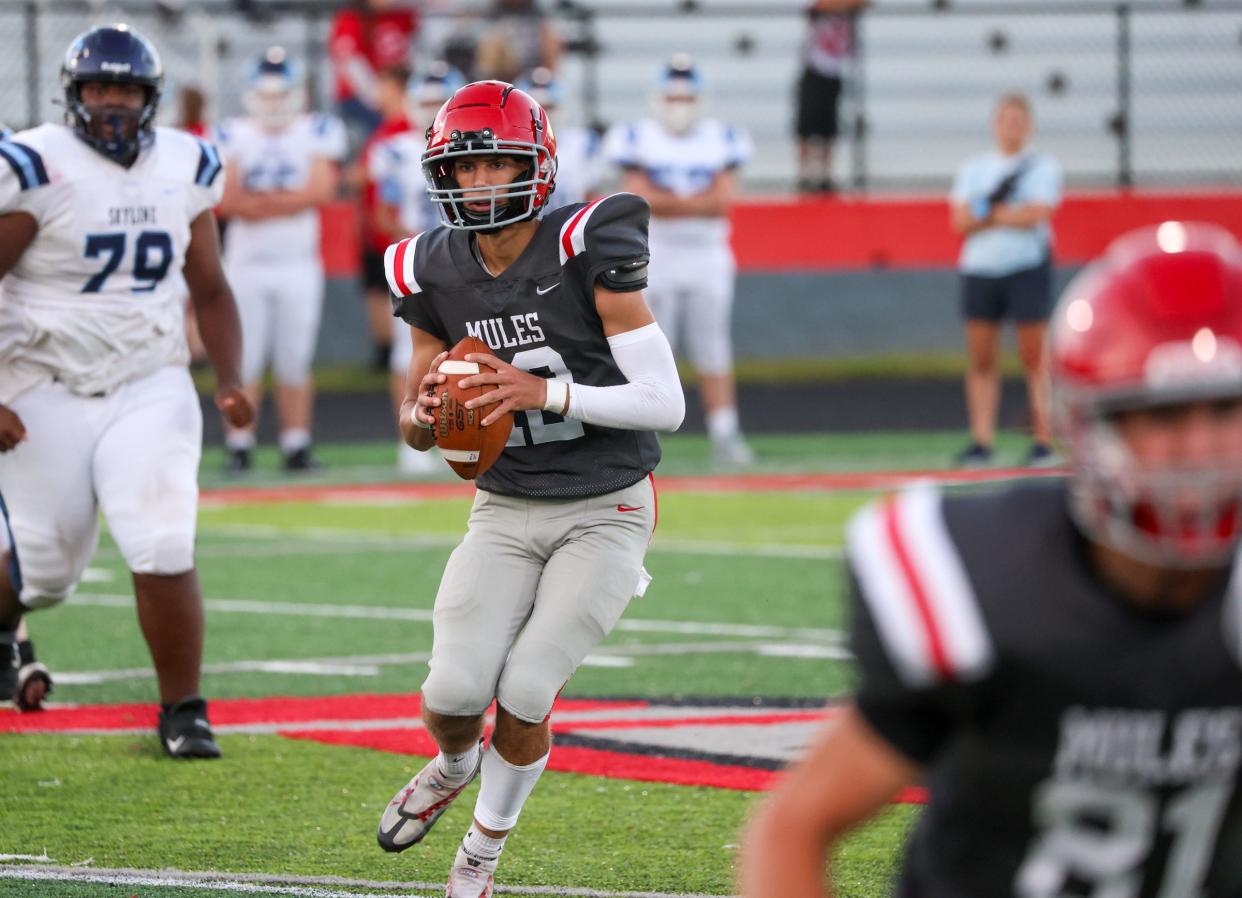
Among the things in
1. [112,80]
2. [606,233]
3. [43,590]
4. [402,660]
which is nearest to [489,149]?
[606,233]

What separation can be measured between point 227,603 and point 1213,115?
1156 centimetres

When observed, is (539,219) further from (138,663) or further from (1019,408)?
(1019,408)

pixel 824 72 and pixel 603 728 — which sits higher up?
pixel 824 72

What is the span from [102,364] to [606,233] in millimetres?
1916

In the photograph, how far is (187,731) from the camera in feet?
19.0

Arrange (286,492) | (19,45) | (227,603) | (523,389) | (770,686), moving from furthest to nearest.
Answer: (19,45), (286,492), (227,603), (770,686), (523,389)

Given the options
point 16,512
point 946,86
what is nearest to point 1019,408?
point 946,86

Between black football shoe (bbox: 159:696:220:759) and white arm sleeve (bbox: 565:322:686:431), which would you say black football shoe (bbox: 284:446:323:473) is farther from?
white arm sleeve (bbox: 565:322:686:431)

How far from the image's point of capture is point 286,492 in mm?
12086

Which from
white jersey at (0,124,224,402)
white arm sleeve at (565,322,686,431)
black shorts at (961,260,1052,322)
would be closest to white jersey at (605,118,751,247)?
black shorts at (961,260,1052,322)

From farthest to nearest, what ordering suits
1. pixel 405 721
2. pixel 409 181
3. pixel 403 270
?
pixel 409 181 < pixel 405 721 < pixel 403 270

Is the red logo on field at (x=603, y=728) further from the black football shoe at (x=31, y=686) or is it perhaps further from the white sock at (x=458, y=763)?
the white sock at (x=458, y=763)

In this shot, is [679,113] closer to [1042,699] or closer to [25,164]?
[25,164]

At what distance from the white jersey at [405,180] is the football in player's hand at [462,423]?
783 cm
